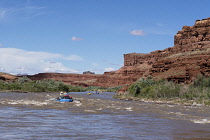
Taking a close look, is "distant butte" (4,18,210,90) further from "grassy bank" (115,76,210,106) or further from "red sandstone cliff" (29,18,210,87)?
"grassy bank" (115,76,210,106)

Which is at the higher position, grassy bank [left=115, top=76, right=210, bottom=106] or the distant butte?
the distant butte

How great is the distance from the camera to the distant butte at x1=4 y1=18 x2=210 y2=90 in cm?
5715

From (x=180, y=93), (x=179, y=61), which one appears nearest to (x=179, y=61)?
(x=179, y=61)

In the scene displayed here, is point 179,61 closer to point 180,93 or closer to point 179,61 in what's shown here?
point 179,61

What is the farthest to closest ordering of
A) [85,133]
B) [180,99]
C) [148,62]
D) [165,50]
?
[148,62], [165,50], [180,99], [85,133]

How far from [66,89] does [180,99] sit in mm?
61681

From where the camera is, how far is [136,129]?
15312 millimetres

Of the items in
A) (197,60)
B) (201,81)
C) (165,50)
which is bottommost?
(201,81)

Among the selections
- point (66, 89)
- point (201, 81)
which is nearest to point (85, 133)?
point (201, 81)

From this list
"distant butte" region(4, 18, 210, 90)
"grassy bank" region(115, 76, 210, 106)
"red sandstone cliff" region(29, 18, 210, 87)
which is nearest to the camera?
"grassy bank" region(115, 76, 210, 106)

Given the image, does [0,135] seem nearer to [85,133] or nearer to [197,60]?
[85,133]

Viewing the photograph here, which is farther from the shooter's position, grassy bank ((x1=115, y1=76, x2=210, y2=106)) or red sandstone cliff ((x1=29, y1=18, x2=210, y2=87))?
red sandstone cliff ((x1=29, y1=18, x2=210, y2=87))

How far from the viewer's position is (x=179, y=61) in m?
67.2

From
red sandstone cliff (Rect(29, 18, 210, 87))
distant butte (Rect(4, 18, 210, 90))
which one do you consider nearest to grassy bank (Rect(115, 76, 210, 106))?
distant butte (Rect(4, 18, 210, 90))
